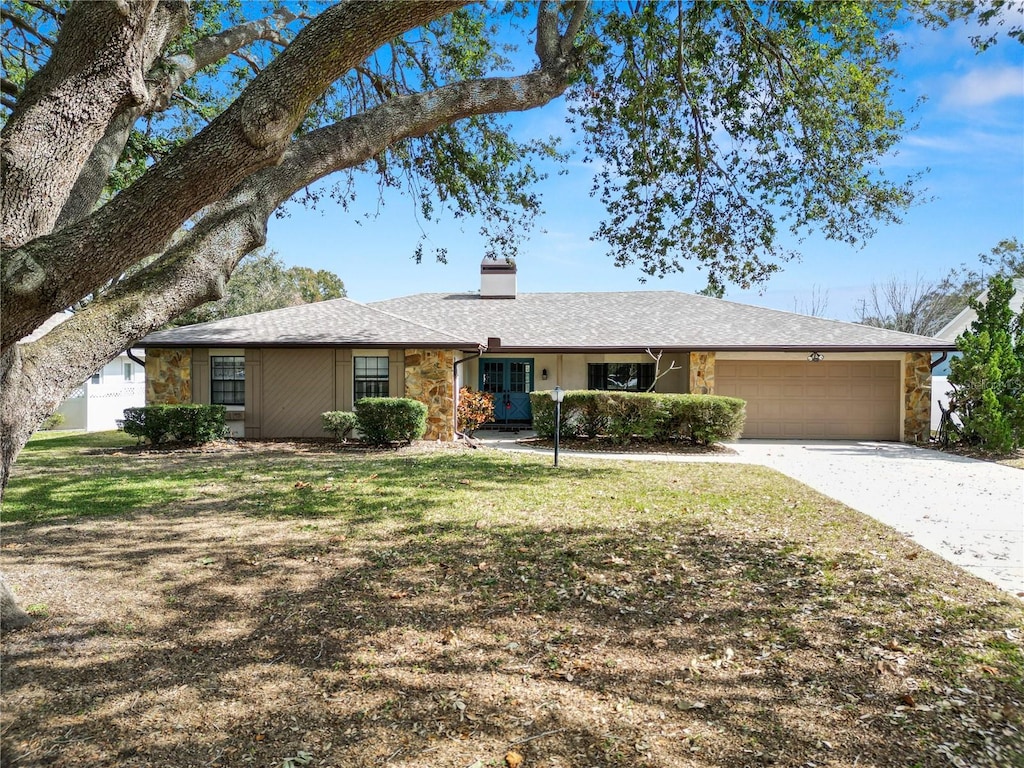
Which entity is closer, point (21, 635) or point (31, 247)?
point (31, 247)

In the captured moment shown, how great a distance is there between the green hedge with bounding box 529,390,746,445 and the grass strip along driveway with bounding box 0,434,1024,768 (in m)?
6.36

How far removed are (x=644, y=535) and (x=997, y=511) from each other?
200 inches

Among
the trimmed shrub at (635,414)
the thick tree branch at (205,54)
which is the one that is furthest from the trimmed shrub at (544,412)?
the thick tree branch at (205,54)

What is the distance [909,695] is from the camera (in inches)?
120

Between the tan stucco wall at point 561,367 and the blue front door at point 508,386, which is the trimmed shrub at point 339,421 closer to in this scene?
the tan stucco wall at point 561,367

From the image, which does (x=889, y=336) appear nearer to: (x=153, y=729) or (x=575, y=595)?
(x=575, y=595)

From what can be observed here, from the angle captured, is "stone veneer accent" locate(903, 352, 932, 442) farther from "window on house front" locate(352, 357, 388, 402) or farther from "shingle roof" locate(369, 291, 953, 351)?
"window on house front" locate(352, 357, 388, 402)

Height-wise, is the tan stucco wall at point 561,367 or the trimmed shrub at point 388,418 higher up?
the tan stucco wall at point 561,367

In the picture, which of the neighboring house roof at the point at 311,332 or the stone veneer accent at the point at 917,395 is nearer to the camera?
the neighboring house roof at the point at 311,332

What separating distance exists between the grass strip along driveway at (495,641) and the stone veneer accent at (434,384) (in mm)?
7260

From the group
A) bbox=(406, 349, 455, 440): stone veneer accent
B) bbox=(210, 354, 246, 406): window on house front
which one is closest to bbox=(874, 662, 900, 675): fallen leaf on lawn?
bbox=(406, 349, 455, 440): stone veneer accent

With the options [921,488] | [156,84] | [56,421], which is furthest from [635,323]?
[56,421]

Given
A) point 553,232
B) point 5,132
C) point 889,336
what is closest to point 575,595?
point 5,132

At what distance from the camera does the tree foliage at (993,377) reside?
12.7 meters
